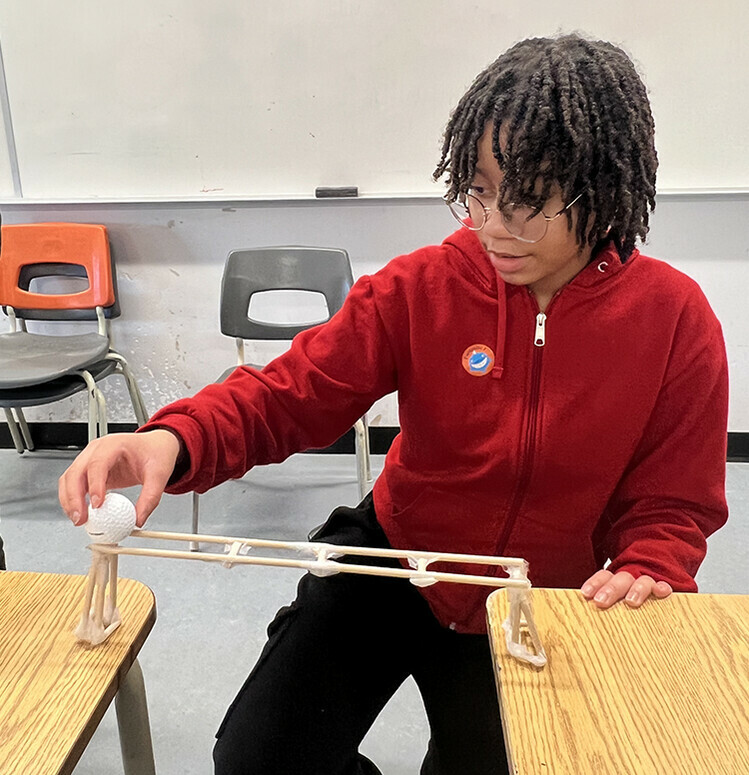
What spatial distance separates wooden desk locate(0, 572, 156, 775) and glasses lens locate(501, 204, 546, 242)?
56 centimetres

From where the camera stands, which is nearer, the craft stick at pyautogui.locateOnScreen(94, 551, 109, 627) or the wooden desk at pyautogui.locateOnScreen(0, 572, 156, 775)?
the wooden desk at pyautogui.locateOnScreen(0, 572, 156, 775)

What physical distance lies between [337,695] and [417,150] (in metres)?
1.82

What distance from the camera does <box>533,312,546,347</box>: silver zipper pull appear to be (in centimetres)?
85

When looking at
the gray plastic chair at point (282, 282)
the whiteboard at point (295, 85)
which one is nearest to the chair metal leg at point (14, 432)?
the whiteboard at point (295, 85)

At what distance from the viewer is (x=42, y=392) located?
197 centimetres

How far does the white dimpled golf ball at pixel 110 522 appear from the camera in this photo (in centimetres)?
64

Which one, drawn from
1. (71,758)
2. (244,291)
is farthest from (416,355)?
(244,291)

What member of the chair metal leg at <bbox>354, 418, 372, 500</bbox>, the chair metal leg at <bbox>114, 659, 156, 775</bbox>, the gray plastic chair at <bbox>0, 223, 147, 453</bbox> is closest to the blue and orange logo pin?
the chair metal leg at <bbox>114, 659, 156, 775</bbox>

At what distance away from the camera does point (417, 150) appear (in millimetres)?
2246

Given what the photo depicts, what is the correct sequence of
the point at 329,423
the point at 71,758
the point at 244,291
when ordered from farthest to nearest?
the point at 244,291 → the point at 329,423 → the point at 71,758

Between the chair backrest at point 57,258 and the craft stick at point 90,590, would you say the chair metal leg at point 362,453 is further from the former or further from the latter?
the craft stick at point 90,590

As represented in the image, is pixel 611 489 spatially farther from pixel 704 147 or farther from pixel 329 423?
pixel 704 147

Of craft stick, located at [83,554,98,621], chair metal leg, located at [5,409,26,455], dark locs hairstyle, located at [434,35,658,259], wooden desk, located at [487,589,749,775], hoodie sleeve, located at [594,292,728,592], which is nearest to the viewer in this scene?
wooden desk, located at [487,589,749,775]

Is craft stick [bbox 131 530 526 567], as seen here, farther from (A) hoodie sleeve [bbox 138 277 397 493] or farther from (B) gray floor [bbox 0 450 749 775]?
(B) gray floor [bbox 0 450 749 775]
